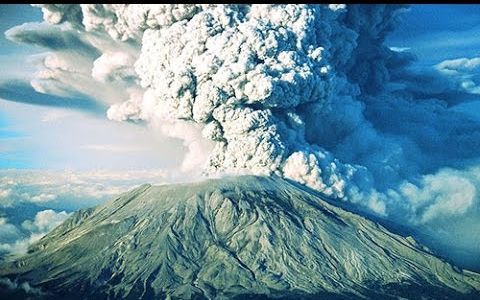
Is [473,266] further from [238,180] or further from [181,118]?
[181,118]

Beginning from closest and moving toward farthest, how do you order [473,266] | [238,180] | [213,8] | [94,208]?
[213,8] → [238,180] → [473,266] → [94,208]

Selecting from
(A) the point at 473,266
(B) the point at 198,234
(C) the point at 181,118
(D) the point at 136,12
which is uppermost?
(D) the point at 136,12

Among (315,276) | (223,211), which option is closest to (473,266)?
(315,276)

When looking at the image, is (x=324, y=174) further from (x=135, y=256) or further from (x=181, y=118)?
(x=135, y=256)

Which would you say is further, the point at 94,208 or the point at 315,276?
the point at 94,208

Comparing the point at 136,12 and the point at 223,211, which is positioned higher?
the point at 136,12

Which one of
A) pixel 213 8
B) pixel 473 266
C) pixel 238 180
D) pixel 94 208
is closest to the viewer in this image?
pixel 213 8
